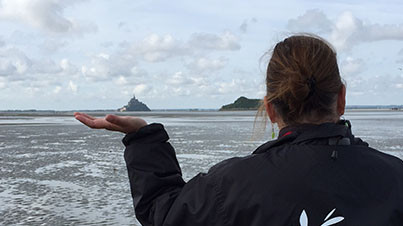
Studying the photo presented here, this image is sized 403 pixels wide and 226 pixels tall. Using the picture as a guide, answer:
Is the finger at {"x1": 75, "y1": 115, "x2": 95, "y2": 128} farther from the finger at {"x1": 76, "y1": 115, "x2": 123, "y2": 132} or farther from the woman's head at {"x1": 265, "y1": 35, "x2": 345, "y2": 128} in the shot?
the woman's head at {"x1": 265, "y1": 35, "x2": 345, "y2": 128}

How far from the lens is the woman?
61.8 inches

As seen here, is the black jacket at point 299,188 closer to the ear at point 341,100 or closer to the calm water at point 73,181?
the ear at point 341,100

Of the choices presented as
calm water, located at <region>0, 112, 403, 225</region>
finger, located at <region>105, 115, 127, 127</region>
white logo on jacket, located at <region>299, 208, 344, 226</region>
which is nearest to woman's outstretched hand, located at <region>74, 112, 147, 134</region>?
finger, located at <region>105, 115, 127, 127</region>

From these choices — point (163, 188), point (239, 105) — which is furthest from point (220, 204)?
point (239, 105)

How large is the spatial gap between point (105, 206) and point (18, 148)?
40.8ft

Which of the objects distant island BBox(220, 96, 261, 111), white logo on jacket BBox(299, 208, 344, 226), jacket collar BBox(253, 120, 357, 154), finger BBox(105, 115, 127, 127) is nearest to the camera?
white logo on jacket BBox(299, 208, 344, 226)

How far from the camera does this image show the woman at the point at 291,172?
1570 mm

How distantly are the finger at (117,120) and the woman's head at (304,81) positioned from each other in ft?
2.02

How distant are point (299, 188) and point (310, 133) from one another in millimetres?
226

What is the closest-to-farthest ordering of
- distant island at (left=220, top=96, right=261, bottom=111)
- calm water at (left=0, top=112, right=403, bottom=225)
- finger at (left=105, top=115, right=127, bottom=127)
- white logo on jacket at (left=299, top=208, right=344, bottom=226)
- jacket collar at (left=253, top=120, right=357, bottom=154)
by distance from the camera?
white logo on jacket at (left=299, top=208, right=344, bottom=226) < jacket collar at (left=253, top=120, right=357, bottom=154) < finger at (left=105, top=115, right=127, bottom=127) < calm water at (left=0, top=112, right=403, bottom=225) < distant island at (left=220, top=96, right=261, bottom=111)

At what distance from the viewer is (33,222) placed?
687 cm

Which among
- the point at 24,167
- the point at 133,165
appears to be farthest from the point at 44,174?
the point at 133,165

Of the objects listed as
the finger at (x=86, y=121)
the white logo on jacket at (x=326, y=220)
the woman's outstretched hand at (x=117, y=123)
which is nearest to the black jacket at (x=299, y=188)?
the white logo on jacket at (x=326, y=220)

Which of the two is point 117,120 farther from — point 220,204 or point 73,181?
point 73,181
